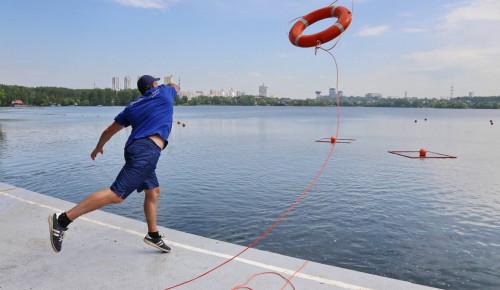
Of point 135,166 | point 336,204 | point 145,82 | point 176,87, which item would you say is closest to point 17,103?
point 336,204

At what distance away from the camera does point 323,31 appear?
581 centimetres

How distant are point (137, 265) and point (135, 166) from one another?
99 centimetres

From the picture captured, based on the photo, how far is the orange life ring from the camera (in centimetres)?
574

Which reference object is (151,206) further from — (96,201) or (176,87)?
(176,87)

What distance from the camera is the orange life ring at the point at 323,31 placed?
574 centimetres

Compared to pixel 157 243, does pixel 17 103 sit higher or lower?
higher

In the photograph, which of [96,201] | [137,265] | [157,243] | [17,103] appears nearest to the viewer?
[96,201]

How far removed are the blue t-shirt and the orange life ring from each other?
3024 millimetres

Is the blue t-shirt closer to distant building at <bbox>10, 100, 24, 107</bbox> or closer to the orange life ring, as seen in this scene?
the orange life ring

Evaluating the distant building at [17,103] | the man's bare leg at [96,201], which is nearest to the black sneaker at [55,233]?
the man's bare leg at [96,201]

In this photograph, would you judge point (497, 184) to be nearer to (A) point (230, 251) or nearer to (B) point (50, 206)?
(A) point (230, 251)

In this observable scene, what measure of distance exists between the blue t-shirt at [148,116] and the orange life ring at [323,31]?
119 inches

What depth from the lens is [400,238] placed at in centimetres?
686

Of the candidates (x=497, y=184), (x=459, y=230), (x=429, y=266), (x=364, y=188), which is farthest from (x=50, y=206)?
(x=497, y=184)
